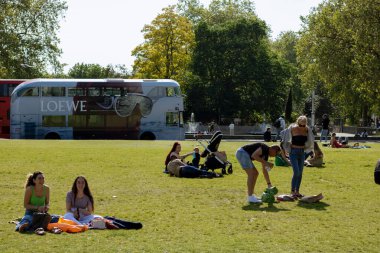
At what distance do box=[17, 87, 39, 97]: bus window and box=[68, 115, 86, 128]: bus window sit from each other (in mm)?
3091

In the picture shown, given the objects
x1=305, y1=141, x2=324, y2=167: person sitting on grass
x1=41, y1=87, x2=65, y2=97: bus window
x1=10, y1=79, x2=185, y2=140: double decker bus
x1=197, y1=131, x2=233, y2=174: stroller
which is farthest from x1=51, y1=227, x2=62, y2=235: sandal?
x1=41, y1=87, x2=65, y2=97: bus window

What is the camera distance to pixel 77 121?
48.5 m

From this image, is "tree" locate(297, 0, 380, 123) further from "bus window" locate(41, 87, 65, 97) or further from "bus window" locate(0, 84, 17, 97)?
"bus window" locate(0, 84, 17, 97)

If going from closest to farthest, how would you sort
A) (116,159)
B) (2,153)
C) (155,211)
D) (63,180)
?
(155,211)
(63,180)
(116,159)
(2,153)

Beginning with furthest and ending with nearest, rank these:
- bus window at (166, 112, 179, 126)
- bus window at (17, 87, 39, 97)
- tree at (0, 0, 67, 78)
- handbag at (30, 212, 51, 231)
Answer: tree at (0, 0, 67, 78) → bus window at (166, 112, 179, 126) → bus window at (17, 87, 39, 97) → handbag at (30, 212, 51, 231)

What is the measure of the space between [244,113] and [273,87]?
4.33 meters

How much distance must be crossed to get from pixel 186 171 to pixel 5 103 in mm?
34453

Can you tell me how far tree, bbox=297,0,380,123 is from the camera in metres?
47.3

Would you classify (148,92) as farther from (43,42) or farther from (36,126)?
(43,42)

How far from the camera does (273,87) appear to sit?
72750 millimetres

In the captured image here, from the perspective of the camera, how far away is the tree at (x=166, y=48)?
71938 mm

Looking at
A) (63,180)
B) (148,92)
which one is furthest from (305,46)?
(63,180)

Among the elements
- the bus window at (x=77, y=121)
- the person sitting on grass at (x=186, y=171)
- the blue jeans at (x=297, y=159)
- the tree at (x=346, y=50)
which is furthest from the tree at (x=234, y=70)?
the blue jeans at (x=297, y=159)

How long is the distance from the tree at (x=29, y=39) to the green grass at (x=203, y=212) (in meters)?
41.5
